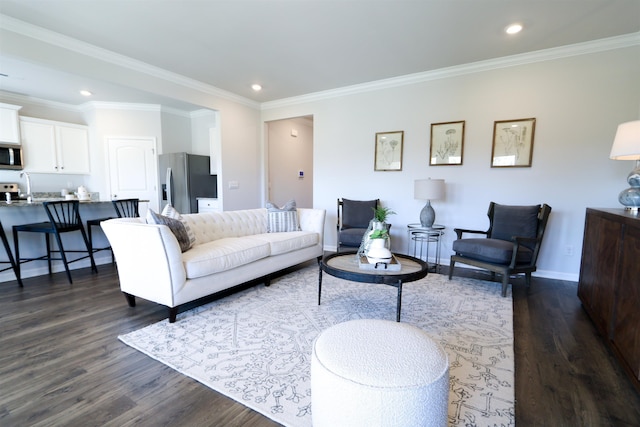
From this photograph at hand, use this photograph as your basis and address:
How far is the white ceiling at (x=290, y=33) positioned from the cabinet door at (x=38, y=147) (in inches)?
41.6

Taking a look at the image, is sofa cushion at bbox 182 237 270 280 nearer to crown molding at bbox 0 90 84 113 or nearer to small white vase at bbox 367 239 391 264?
small white vase at bbox 367 239 391 264

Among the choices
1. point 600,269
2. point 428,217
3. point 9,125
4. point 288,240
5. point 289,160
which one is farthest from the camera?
point 289,160

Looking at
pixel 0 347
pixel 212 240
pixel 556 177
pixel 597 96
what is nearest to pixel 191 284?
pixel 212 240

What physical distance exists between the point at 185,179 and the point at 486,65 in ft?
16.1

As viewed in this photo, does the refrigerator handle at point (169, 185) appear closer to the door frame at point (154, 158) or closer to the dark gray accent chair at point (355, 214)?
the door frame at point (154, 158)

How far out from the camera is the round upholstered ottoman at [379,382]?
96 centimetres

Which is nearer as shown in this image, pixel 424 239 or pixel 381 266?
pixel 381 266

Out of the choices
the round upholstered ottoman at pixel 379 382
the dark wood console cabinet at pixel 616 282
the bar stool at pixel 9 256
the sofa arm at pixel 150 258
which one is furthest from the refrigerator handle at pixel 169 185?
the dark wood console cabinet at pixel 616 282

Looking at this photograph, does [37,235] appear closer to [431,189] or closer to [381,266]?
[381,266]

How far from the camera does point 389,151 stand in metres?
4.38

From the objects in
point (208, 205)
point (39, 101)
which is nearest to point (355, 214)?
point (208, 205)

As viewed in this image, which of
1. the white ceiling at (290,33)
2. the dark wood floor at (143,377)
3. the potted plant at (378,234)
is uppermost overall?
the white ceiling at (290,33)

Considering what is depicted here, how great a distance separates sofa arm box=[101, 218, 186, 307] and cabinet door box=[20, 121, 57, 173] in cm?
409

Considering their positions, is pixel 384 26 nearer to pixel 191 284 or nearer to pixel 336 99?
pixel 336 99
